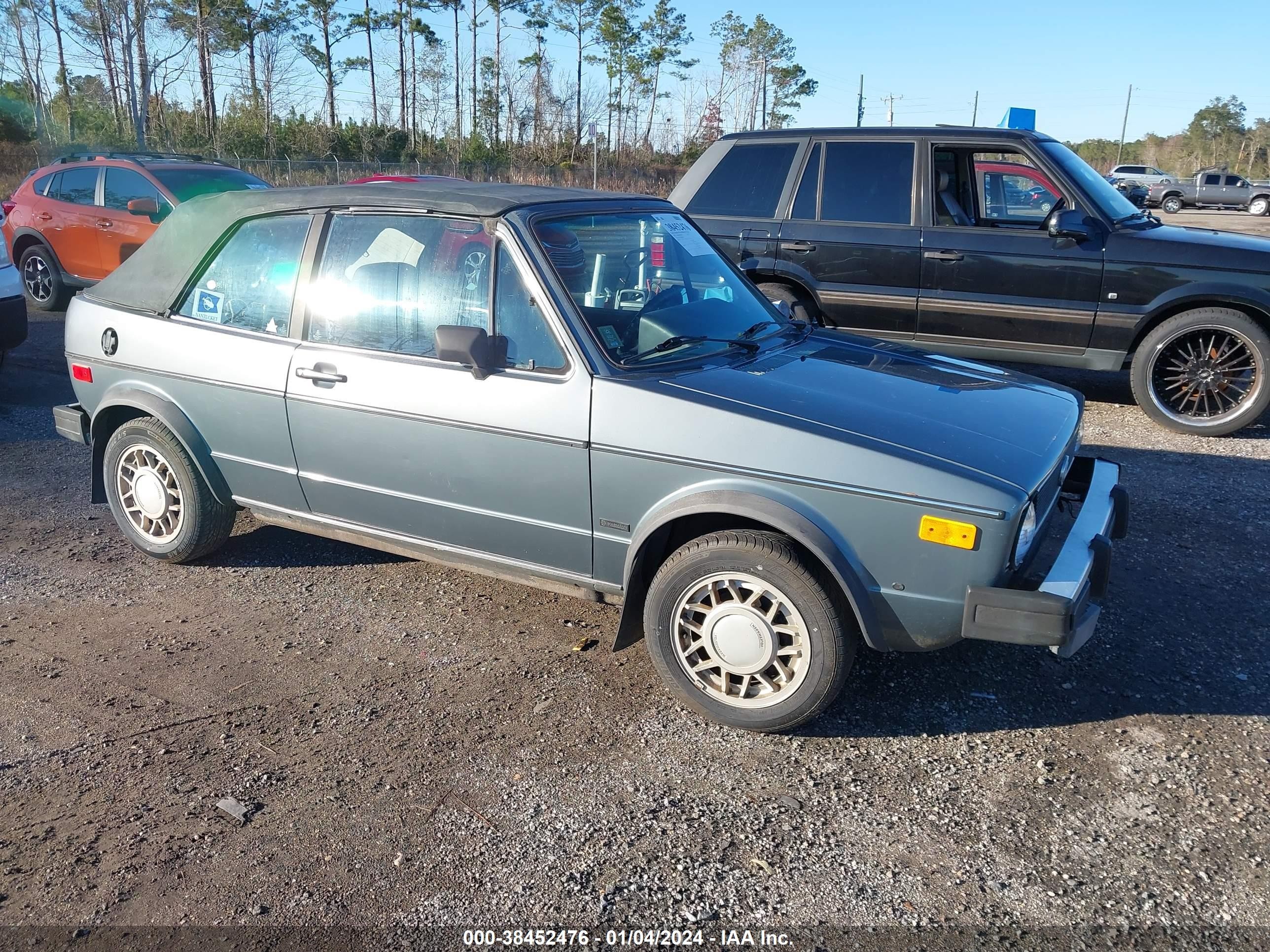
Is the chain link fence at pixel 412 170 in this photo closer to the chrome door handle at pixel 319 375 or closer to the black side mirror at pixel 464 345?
the chrome door handle at pixel 319 375

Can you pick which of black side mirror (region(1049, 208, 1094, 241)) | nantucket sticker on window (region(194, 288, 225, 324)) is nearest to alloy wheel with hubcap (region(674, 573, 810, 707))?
nantucket sticker on window (region(194, 288, 225, 324))

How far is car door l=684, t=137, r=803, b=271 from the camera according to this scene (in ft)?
25.4

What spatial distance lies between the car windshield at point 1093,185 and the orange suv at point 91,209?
8017 mm

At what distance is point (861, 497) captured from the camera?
3049 millimetres

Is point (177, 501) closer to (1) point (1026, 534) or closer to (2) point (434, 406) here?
(2) point (434, 406)

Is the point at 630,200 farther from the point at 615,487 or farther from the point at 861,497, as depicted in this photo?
the point at 861,497

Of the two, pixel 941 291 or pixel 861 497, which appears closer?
pixel 861 497

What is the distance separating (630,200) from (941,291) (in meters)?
3.78

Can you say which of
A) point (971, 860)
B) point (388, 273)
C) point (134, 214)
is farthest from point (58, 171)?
point (971, 860)

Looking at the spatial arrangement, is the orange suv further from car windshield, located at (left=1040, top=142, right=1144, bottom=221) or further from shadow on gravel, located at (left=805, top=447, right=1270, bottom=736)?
shadow on gravel, located at (left=805, top=447, right=1270, bottom=736)

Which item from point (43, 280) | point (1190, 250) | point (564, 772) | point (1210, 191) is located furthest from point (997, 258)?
point (1210, 191)

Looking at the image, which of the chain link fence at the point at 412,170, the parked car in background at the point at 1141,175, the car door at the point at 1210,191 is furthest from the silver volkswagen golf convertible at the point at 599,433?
the car door at the point at 1210,191

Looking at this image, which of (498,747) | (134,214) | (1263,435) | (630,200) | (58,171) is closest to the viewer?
(498,747)

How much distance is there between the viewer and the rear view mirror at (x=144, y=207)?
10211 mm
